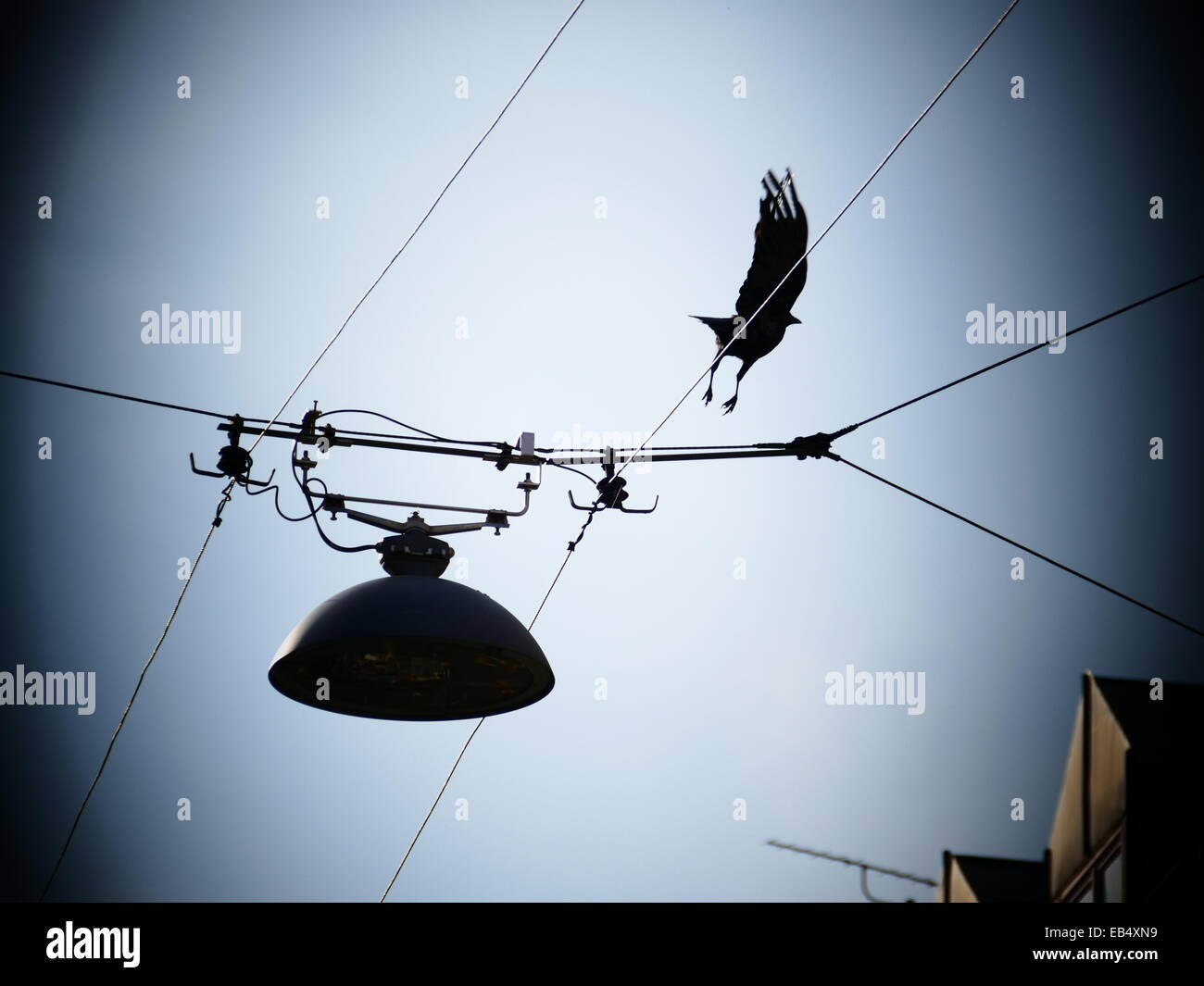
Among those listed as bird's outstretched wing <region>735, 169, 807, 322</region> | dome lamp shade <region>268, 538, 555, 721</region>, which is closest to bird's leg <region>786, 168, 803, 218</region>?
bird's outstretched wing <region>735, 169, 807, 322</region>

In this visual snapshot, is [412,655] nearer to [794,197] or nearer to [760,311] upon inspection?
[760,311]

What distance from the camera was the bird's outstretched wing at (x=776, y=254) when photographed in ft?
19.5

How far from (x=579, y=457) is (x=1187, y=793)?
4811 mm

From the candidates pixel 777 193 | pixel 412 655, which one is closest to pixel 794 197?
pixel 777 193

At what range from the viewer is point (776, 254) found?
621cm

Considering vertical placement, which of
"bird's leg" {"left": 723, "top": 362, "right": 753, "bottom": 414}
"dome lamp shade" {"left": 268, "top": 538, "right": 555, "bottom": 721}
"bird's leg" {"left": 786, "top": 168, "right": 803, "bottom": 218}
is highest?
"bird's leg" {"left": 786, "top": 168, "right": 803, "bottom": 218}

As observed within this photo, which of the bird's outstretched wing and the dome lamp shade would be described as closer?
the dome lamp shade

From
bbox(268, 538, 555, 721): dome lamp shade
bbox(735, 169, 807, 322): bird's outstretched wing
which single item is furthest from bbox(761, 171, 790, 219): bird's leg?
bbox(268, 538, 555, 721): dome lamp shade

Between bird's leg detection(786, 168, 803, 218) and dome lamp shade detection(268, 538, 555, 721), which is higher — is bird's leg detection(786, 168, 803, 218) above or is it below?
above

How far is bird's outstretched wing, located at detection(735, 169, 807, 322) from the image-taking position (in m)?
5.94

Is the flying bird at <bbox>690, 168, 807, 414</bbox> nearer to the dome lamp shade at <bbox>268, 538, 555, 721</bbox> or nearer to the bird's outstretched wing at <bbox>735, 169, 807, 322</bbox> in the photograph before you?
the bird's outstretched wing at <bbox>735, 169, 807, 322</bbox>

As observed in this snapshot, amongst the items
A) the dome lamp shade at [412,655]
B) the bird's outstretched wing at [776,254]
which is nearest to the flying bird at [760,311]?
the bird's outstretched wing at [776,254]

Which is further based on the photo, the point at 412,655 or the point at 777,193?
the point at 777,193
